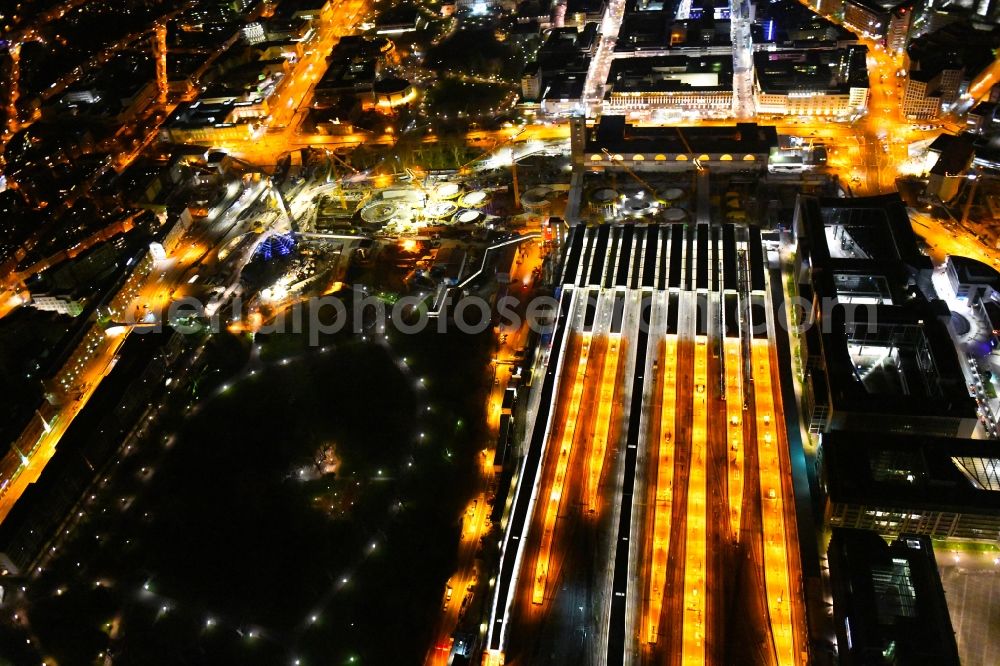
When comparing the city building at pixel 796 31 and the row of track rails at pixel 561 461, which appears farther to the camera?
the city building at pixel 796 31

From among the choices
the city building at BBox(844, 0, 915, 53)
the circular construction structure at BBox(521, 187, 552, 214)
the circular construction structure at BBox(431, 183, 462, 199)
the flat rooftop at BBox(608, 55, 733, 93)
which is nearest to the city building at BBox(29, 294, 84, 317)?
the circular construction structure at BBox(431, 183, 462, 199)

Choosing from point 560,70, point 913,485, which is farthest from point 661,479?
point 560,70

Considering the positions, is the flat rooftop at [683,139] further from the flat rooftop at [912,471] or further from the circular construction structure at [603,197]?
the flat rooftop at [912,471]

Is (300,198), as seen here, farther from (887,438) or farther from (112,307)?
(887,438)

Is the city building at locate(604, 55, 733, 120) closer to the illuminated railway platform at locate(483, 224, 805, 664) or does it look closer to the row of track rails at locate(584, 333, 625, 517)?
the illuminated railway platform at locate(483, 224, 805, 664)

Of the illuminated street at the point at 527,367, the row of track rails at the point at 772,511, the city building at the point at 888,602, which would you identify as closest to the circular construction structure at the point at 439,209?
the illuminated street at the point at 527,367
